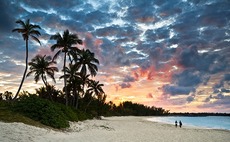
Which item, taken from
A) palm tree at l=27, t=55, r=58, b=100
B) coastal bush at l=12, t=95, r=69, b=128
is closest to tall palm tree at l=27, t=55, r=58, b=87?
palm tree at l=27, t=55, r=58, b=100

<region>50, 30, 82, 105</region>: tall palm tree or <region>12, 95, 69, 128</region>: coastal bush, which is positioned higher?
<region>50, 30, 82, 105</region>: tall palm tree

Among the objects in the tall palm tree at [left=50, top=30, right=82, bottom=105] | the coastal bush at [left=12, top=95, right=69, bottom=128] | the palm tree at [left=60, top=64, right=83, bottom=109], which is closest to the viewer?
the coastal bush at [left=12, top=95, right=69, bottom=128]

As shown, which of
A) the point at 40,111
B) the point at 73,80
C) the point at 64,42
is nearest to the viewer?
the point at 40,111

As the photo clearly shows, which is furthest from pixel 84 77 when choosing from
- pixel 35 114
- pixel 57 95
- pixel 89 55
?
pixel 35 114

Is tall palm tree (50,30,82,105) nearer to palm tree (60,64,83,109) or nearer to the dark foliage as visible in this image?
palm tree (60,64,83,109)

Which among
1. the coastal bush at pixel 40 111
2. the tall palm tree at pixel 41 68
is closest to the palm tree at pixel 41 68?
the tall palm tree at pixel 41 68

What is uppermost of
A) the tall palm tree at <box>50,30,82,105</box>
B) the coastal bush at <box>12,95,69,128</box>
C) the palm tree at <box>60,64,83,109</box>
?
the tall palm tree at <box>50,30,82,105</box>

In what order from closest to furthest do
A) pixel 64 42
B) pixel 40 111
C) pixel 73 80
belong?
pixel 40 111, pixel 64 42, pixel 73 80

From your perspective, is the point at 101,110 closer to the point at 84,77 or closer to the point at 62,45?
the point at 84,77

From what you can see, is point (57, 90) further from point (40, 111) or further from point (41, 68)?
point (40, 111)

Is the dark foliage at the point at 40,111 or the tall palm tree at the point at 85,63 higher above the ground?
the tall palm tree at the point at 85,63

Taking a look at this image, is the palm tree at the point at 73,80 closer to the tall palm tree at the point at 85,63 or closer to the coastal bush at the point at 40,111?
the tall palm tree at the point at 85,63

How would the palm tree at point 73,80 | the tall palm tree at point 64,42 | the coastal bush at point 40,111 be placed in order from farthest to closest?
the palm tree at point 73,80, the tall palm tree at point 64,42, the coastal bush at point 40,111

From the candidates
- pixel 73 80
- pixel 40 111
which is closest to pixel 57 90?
pixel 73 80
